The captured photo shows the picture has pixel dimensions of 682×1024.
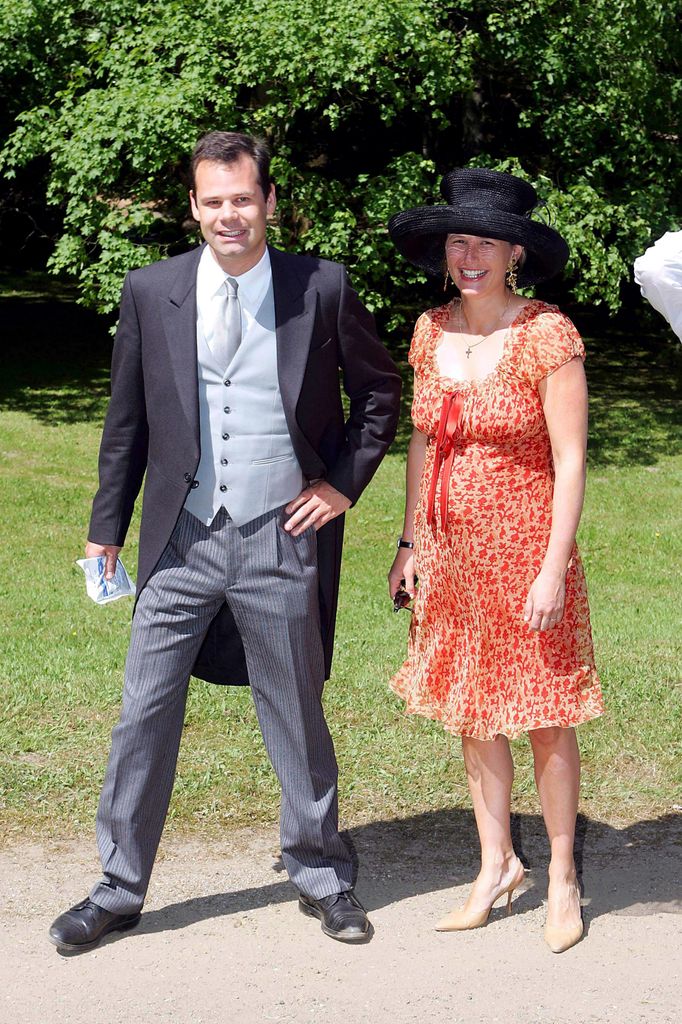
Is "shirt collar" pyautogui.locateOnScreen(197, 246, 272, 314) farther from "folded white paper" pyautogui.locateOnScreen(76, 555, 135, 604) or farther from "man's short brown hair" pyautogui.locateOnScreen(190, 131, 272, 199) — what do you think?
"folded white paper" pyautogui.locateOnScreen(76, 555, 135, 604)

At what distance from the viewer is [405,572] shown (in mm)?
4160

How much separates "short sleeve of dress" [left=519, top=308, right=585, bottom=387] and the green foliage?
966 cm

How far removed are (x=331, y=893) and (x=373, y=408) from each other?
1.40 metres

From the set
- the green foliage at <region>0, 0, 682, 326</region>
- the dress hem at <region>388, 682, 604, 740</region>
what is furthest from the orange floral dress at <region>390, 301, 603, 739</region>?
the green foliage at <region>0, 0, 682, 326</region>

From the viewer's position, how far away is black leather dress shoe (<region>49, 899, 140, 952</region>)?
379cm

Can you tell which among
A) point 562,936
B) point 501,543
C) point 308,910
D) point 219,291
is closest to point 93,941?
point 308,910

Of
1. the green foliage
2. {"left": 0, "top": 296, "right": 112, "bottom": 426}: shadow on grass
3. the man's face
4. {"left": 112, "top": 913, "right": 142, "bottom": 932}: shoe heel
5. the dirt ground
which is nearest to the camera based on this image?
the dirt ground

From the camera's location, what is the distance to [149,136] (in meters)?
13.0

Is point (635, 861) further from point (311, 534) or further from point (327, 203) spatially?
point (327, 203)

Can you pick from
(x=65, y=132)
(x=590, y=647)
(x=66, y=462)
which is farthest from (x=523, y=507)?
(x=65, y=132)

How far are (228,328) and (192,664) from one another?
3.14 feet

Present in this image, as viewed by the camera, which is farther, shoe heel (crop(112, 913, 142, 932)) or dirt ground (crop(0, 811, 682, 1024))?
shoe heel (crop(112, 913, 142, 932))

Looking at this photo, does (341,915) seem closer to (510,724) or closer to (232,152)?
(510,724)

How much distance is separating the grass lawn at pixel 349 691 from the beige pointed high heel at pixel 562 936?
94cm
